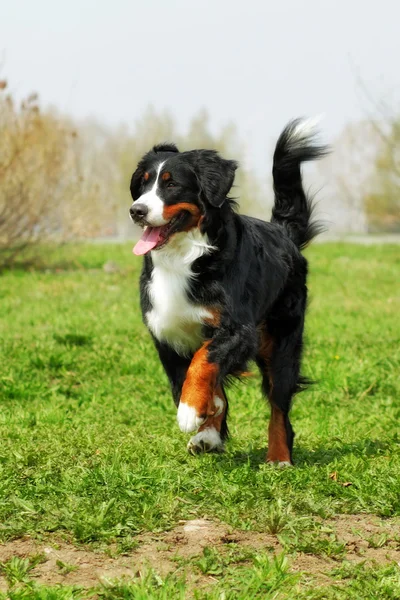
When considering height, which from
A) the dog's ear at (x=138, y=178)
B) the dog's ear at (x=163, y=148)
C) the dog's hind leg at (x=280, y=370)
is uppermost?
the dog's ear at (x=163, y=148)

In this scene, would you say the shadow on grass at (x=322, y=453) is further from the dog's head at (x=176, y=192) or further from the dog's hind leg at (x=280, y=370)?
the dog's head at (x=176, y=192)

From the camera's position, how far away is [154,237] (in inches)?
177

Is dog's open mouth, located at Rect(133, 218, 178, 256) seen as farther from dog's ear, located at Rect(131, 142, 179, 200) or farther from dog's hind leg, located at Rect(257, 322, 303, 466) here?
dog's hind leg, located at Rect(257, 322, 303, 466)

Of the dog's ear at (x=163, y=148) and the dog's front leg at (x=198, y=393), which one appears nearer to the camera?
the dog's front leg at (x=198, y=393)

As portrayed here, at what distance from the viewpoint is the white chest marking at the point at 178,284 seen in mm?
4574

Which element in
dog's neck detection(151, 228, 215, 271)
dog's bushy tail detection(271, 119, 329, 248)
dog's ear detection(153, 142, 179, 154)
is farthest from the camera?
dog's bushy tail detection(271, 119, 329, 248)

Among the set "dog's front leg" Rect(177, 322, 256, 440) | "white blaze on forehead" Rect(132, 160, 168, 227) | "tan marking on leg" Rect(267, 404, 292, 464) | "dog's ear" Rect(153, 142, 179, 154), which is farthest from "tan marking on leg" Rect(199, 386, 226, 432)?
"dog's ear" Rect(153, 142, 179, 154)

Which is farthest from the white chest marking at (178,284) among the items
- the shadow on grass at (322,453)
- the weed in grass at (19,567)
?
the weed in grass at (19,567)

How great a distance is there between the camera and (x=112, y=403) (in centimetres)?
667

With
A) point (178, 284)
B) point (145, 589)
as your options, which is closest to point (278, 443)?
point (178, 284)

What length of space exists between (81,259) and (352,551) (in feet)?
44.1

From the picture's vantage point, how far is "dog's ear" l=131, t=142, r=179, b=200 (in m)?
4.84

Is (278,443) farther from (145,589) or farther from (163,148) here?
(145,589)

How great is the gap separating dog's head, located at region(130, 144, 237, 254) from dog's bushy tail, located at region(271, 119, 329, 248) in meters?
0.83
